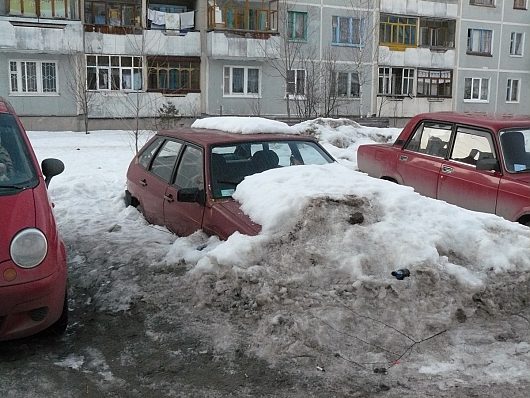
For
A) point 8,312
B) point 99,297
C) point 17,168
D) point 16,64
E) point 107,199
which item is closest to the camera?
point 8,312

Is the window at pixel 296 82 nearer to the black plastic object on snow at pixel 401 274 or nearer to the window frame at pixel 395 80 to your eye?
the window frame at pixel 395 80

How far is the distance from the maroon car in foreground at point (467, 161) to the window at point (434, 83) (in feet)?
97.0

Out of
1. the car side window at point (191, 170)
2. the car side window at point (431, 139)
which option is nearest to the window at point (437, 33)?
the car side window at point (431, 139)

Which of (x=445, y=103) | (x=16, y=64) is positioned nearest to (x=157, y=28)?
(x=16, y=64)

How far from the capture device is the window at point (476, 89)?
37750mm

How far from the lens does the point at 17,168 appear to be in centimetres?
461

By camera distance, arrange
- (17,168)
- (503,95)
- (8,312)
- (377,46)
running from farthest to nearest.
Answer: (503,95) → (377,46) → (17,168) → (8,312)

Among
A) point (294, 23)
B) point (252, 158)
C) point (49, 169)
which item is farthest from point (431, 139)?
point (294, 23)

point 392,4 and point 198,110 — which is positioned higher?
point 392,4

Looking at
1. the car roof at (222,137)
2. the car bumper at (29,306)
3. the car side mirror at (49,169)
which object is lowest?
the car bumper at (29,306)

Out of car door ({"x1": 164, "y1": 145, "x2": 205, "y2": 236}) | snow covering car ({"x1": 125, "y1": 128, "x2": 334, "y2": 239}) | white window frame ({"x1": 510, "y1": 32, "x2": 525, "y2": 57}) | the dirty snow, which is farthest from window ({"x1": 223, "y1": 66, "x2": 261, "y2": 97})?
the dirty snow

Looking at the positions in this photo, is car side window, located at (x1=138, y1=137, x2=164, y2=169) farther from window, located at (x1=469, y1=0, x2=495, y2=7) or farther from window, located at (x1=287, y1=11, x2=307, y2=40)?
window, located at (x1=469, y1=0, x2=495, y2=7)

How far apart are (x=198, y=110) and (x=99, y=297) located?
26565mm

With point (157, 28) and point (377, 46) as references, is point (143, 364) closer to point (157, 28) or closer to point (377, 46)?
point (157, 28)
